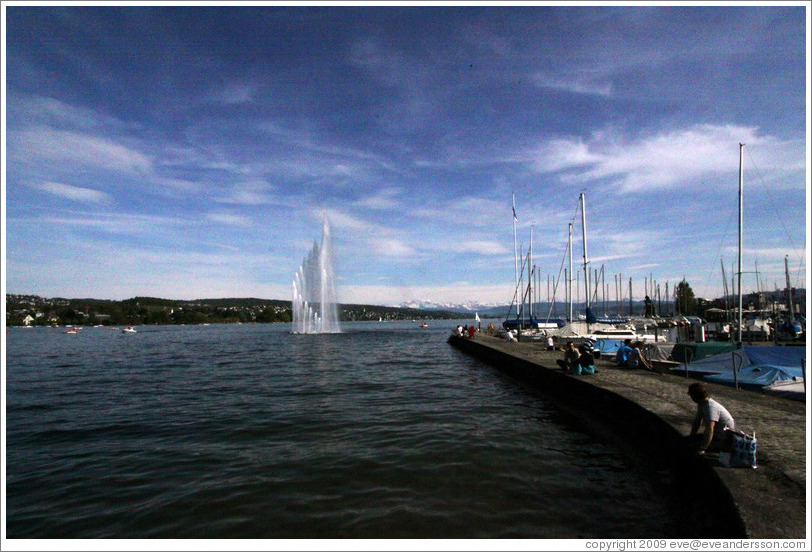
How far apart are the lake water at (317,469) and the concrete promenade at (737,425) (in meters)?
0.87

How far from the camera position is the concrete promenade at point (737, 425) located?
18.1 feet

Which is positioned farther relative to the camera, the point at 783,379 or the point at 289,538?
the point at 783,379

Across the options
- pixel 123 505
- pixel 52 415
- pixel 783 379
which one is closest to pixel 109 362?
pixel 52 415

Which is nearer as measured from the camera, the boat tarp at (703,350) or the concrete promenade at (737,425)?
the concrete promenade at (737,425)

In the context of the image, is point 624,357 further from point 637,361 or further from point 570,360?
point 570,360

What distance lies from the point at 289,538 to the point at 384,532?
4.36ft

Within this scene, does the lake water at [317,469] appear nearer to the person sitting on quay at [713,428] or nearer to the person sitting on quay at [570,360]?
the person sitting on quay at [713,428]

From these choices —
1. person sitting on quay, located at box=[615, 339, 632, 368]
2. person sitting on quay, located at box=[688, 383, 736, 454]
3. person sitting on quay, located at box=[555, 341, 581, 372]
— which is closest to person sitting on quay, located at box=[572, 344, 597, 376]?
person sitting on quay, located at box=[555, 341, 581, 372]

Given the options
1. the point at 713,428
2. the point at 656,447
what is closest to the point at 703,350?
the point at 656,447

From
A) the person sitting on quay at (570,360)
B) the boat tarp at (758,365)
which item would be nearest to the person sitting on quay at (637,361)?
the boat tarp at (758,365)

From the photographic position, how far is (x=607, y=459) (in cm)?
1027

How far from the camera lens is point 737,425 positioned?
9.36 m

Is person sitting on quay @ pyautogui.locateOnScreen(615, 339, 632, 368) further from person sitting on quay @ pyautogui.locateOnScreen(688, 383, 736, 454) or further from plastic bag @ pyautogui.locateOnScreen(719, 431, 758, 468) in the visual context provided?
plastic bag @ pyautogui.locateOnScreen(719, 431, 758, 468)

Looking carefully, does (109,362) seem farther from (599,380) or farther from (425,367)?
(599,380)
